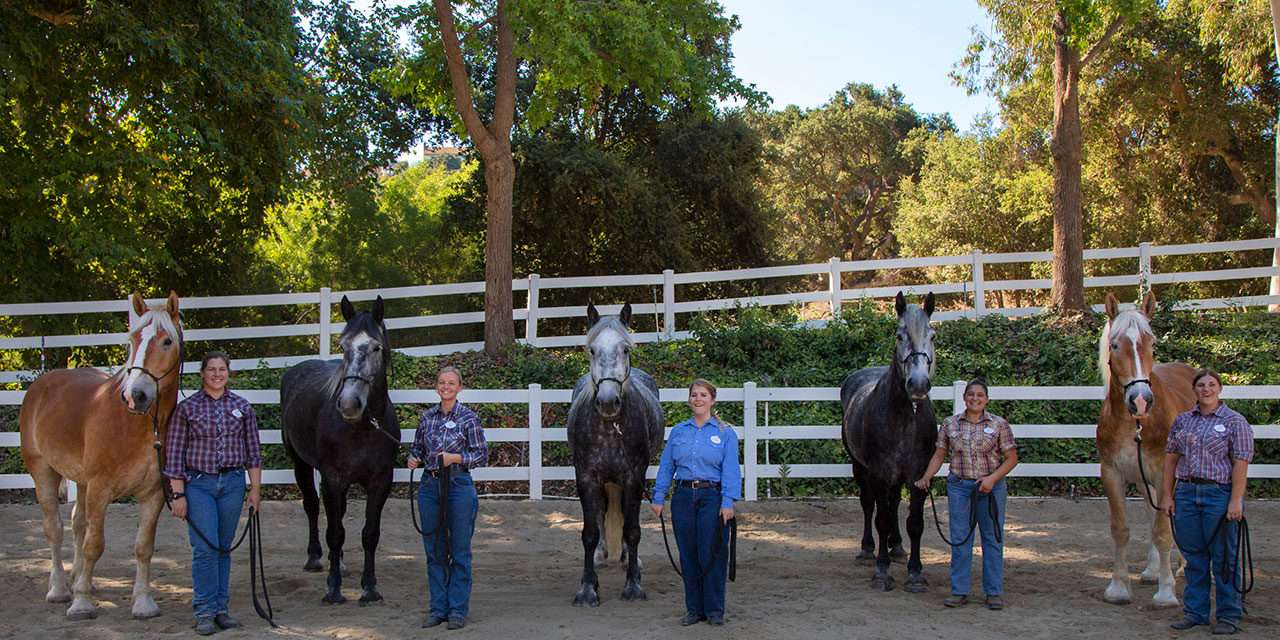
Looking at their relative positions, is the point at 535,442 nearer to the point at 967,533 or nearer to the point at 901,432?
the point at 901,432

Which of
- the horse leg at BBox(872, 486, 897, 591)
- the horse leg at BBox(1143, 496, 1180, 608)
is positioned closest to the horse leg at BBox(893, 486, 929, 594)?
the horse leg at BBox(872, 486, 897, 591)

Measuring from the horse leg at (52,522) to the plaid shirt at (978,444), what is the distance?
6.09 metres

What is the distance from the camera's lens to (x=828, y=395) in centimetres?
987

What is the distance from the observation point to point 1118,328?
682 cm

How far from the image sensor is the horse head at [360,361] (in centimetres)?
644

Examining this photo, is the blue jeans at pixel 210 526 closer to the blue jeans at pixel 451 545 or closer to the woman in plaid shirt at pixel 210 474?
the woman in plaid shirt at pixel 210 474

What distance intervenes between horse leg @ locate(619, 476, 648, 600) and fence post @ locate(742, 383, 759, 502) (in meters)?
3.12

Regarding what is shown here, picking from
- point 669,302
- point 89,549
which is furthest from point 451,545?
point 669,302

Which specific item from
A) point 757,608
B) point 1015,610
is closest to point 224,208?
point 757,608

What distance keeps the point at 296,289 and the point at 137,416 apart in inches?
758

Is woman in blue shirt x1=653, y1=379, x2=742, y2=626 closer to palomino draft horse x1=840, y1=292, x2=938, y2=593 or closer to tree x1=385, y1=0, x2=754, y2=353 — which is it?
palomino draft horse x1=840, y1=292, x2=938, y2=593

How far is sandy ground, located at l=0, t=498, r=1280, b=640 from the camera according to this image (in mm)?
6270

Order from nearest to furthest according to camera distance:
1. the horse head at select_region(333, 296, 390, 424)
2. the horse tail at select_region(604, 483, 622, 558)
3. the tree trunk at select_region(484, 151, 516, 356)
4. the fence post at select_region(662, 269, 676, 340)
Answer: the horse head at select_region(333, 296, 390, 424) < the horse tail at select_region(604, 483, 622, 558) < the tree trunk at select_region(484, 151, 516, 356) < the fence post at select_region(662, 269, 676, 340)

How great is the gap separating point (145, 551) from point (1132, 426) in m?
6.54
